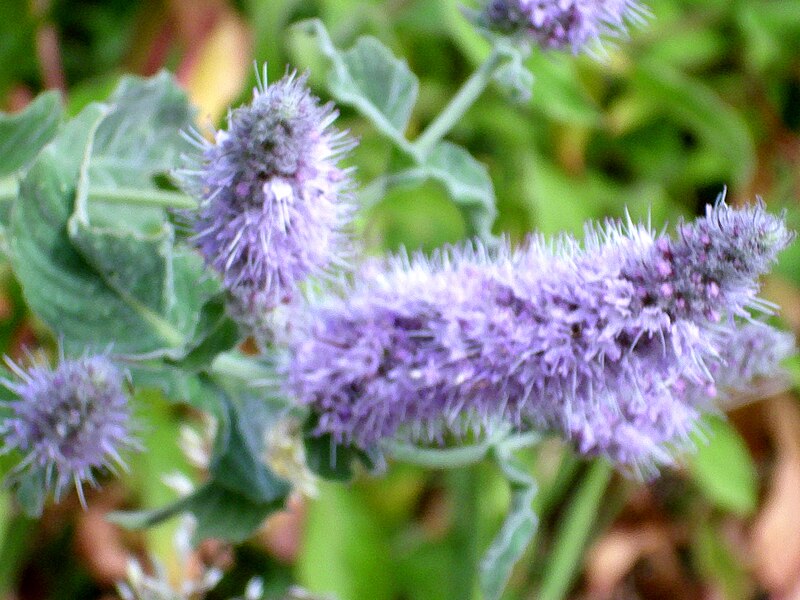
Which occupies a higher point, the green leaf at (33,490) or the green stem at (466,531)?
the green leaf at (33,490)

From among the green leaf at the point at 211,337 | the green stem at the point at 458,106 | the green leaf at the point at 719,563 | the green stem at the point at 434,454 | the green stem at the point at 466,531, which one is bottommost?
the green leaf at the point at 719,563

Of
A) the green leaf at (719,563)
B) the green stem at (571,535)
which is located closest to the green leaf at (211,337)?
the green stem at (571,535)

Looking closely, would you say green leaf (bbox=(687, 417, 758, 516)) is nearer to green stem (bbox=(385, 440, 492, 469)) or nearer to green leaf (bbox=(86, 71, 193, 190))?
green stem (bbox=(385, 440, 492, 469))

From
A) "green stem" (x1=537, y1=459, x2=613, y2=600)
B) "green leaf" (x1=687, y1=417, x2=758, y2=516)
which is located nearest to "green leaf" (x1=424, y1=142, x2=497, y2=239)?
"green stem" (x1=537, y1=459, x2=613, y2=600)

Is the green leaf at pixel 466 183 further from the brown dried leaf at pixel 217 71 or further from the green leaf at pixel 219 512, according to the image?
the brown dried leaf at pixel 217 71

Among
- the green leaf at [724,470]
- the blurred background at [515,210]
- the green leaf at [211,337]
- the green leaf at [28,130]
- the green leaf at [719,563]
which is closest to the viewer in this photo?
the green leaf at [211,337]

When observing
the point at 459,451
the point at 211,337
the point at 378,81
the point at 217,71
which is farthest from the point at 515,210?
the point at 211,337
